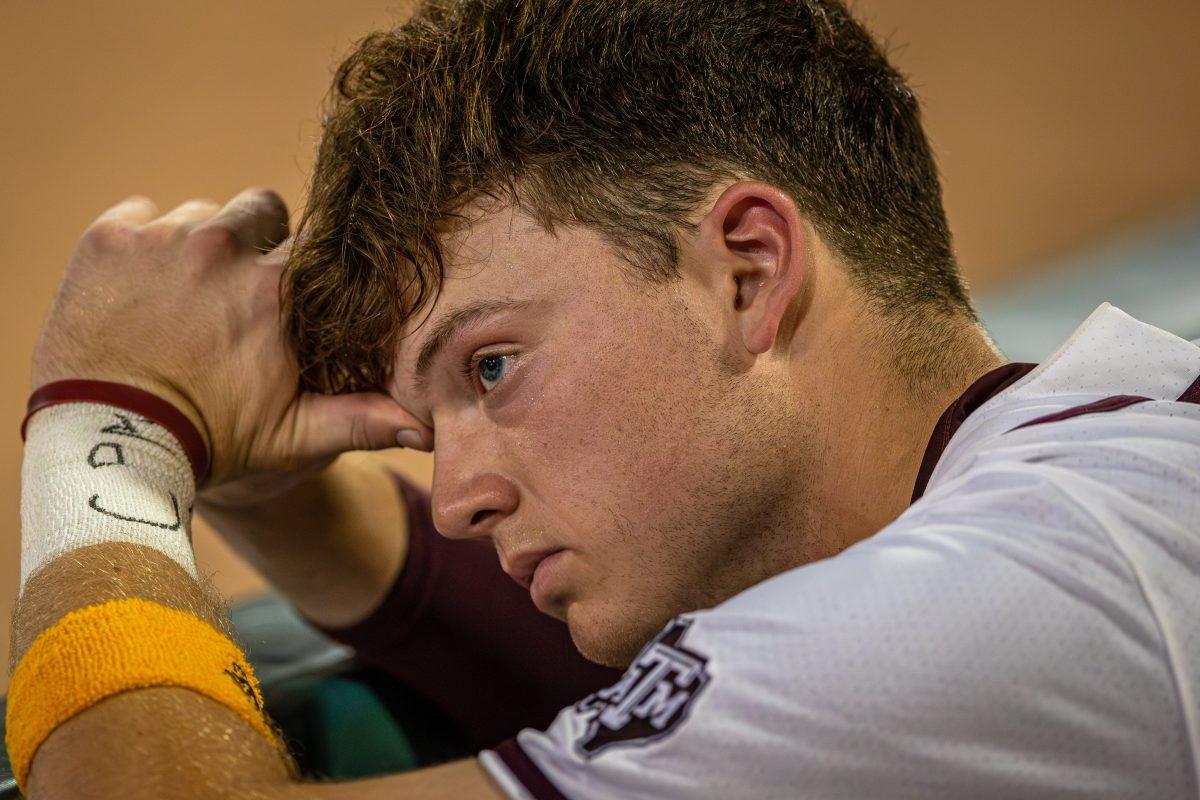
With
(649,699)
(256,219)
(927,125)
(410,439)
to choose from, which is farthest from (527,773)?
(927,125)

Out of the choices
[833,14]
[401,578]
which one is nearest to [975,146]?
[833,14]

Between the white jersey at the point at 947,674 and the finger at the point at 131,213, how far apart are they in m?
0.83

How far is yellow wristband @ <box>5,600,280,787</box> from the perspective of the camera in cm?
75

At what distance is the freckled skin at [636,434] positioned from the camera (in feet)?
2.88

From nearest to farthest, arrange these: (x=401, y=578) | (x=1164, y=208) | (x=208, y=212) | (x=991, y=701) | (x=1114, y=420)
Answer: (x=991, y=701) → (x=1114, y=420) → (x=208, y=212) → (x=401, y=578) → (x=1164, y=208)

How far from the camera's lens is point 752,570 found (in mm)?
940

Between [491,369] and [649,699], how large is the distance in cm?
40

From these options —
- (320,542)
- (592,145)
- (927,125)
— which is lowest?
(320,542)

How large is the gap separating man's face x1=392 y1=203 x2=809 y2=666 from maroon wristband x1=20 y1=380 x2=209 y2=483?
32cm

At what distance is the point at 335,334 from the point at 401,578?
41 centimetres

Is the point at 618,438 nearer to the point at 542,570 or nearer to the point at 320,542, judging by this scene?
the point at 542,570

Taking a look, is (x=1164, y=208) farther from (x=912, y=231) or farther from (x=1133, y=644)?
(x=1133, y=644)

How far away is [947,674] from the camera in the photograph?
570mm

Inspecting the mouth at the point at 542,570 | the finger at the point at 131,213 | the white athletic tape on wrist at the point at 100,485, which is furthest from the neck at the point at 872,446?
the finger at the point at 131,213
